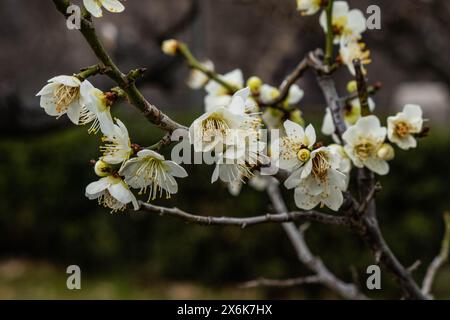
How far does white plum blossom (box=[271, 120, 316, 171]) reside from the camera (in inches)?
40.3

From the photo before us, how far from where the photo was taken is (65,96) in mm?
992

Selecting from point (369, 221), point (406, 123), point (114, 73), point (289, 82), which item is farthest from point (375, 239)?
point (114, 73)

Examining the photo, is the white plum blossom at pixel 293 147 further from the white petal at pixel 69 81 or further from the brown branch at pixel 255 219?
the white petal at pixel 69 81

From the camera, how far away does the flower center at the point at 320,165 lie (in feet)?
3.40

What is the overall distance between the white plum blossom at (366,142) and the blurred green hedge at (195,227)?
10.5ft

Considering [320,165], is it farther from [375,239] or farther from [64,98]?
[64,98]

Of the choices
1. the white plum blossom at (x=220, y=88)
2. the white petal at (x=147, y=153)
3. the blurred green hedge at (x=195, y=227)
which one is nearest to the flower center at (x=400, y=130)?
the white plum blossom at (x=220, y=88)

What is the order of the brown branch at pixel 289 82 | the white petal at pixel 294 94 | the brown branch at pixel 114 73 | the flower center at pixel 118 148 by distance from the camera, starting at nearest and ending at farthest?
the brown branch at pixel 114 73 → the flower center at pixel 118 148 → the brown branch at pixel 289 82 → the white petal at pixel 294 94

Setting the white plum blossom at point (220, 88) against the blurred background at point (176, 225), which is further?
the blurred background at point (176, 225)

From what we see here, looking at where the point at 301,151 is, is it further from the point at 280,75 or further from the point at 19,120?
the point at 280,75

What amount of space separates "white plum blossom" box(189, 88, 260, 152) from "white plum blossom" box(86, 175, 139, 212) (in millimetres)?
167

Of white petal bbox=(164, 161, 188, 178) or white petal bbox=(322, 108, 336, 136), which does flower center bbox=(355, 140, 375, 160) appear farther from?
white petal bbox=(164, 161, 188, 178)

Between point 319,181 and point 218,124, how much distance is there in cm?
22
